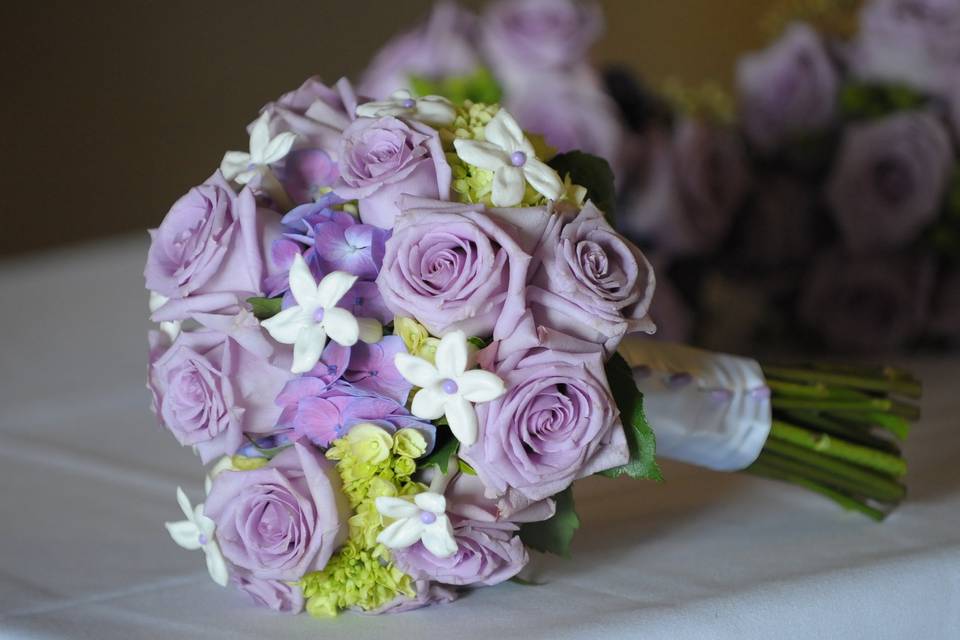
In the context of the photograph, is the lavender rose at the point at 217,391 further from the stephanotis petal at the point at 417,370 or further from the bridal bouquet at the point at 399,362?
the stephanotis petal at the point at 417,370

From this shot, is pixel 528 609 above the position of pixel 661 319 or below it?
below

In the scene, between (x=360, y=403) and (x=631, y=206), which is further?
(x=631, y=206)

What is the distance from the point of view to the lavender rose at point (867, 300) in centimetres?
168

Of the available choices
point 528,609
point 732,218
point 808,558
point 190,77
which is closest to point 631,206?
point 732,218

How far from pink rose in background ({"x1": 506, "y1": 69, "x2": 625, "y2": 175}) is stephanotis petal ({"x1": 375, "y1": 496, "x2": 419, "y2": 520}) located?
88 centimetres

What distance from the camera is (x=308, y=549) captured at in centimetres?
78

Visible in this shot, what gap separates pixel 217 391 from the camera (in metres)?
0.80

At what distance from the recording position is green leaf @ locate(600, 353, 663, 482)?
80cm

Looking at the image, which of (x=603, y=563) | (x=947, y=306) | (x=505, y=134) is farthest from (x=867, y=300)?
(x=505, y=134)

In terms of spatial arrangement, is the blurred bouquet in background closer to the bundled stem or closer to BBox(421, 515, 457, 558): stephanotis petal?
the bundled stem

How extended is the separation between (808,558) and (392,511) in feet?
1.28

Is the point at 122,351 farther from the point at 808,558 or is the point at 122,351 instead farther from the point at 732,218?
the point at 808,558

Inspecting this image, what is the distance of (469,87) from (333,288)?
96cm

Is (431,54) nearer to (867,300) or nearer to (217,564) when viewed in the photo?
(867,300)
